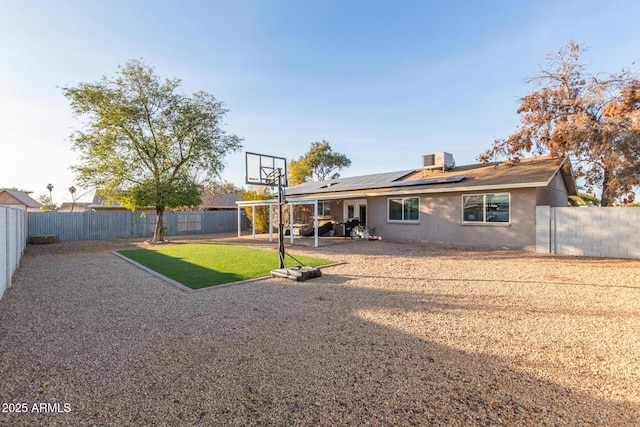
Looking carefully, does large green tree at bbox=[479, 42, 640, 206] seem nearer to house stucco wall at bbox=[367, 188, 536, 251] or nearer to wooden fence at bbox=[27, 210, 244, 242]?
house stucco wall at bbox=[367, 188, 536, 251]

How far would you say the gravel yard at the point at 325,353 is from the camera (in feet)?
8.00

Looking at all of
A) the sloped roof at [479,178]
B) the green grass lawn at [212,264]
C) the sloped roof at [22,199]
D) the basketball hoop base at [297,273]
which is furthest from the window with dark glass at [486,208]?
the sloped roof at [22,199]

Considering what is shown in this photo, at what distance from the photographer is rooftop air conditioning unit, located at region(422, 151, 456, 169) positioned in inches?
610

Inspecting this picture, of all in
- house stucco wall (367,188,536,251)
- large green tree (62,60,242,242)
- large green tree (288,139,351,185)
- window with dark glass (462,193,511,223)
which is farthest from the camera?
large green tree (288,139,351,185)

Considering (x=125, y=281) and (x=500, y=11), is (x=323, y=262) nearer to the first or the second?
(x=125, y=281)

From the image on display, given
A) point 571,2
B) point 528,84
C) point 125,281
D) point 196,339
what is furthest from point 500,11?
point 125,281

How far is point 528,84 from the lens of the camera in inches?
591

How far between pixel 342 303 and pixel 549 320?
3.20m

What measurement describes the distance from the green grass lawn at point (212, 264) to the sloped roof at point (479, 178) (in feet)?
23.4

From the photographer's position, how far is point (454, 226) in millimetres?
12992

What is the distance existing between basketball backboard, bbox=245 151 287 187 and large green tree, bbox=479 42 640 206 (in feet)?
35.5

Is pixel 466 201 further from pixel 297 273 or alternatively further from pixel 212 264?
pixel 212 264

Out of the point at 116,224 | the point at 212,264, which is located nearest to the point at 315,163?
the point at 116,224

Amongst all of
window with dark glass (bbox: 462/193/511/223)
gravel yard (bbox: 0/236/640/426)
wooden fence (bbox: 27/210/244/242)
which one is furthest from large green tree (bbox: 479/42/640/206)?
wooden fence (bbox: 27/210/244/242)
